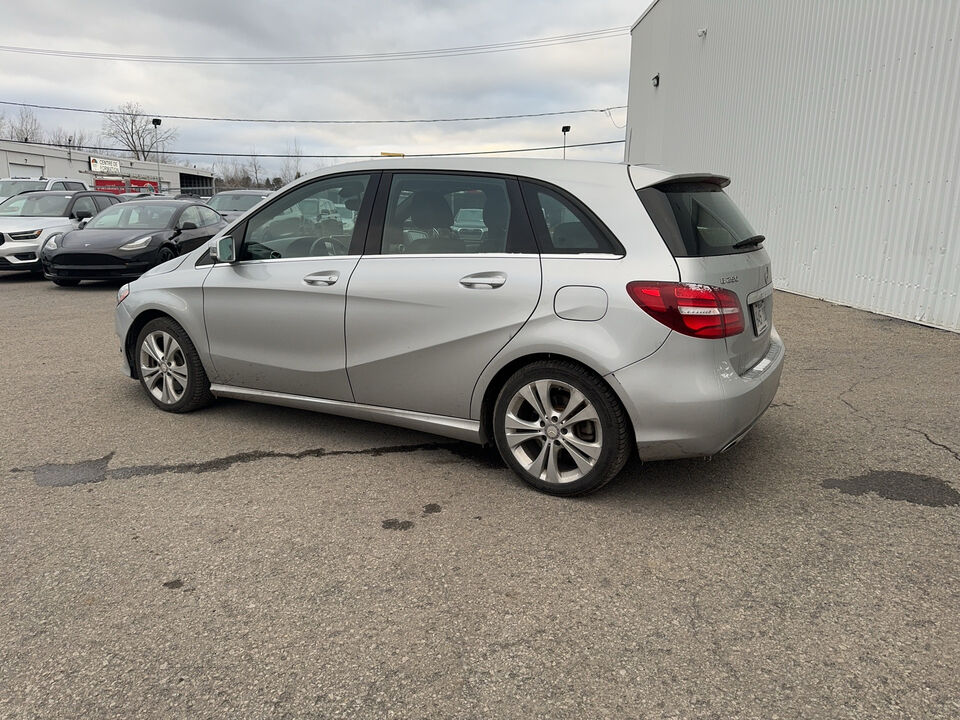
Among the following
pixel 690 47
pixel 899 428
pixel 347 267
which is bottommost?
pixel 899 428

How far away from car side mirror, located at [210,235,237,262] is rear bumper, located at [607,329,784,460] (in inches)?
105

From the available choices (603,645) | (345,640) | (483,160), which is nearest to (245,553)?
(345,640)

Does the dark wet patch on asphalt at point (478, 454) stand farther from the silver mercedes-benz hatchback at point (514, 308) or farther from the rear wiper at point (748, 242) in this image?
the rear wiper at point (748, 242)

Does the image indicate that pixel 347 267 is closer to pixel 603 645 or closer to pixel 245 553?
pixel 245 553

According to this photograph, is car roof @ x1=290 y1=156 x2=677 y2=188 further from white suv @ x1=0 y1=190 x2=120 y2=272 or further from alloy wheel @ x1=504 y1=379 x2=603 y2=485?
white suv @ x1=0 y1=190 x2=120 y2=272

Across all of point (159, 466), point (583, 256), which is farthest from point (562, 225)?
point (159, 466)

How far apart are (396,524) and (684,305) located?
5.60 ft

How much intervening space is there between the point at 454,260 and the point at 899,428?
328cm

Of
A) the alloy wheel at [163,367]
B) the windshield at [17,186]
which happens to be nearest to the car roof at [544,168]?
the alloy wheel at [163,367]

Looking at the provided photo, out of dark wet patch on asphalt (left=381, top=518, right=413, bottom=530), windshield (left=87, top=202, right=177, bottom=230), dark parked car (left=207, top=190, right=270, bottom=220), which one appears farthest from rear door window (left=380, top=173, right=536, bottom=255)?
dark parked car (left=207, top=190, right=270, bottom=220)

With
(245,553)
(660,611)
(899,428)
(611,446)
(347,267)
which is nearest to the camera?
(660,611)

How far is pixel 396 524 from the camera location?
3447mm

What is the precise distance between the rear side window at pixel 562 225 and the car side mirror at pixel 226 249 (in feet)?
6.75

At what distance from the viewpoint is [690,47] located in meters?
16.7
